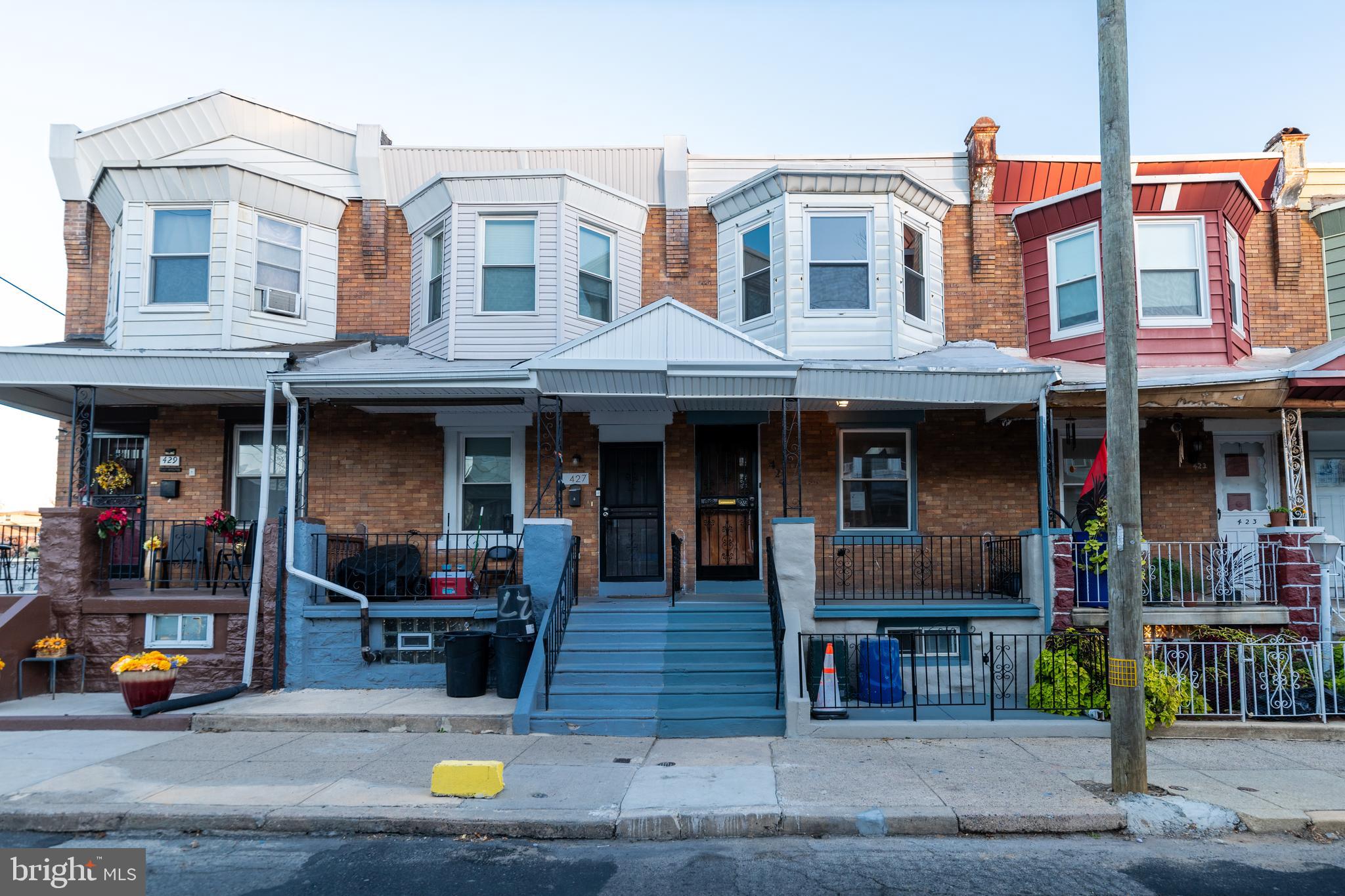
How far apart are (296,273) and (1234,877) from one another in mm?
13563

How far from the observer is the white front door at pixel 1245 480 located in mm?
13352

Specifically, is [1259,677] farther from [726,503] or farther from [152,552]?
[152,552]

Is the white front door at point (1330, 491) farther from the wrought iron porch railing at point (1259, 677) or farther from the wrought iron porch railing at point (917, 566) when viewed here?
the wrought iron porch railing at point (917, 566)

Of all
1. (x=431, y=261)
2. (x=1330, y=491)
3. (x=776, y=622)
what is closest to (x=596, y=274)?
(x=431, y=261)

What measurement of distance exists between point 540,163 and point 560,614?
24.7 feet

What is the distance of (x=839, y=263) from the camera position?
12.9 m

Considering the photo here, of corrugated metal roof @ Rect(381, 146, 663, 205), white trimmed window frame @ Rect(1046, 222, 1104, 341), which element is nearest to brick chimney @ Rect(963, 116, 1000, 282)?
white trimmed window frame @ Rect(1046, 222, 1104, 341)

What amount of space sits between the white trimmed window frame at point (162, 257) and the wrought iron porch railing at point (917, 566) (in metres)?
9.65

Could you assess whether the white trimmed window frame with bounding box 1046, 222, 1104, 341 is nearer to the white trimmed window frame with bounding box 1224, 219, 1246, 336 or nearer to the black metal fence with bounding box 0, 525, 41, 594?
the white trimmed window frame with bounding box 1224, 219, 1246, 336

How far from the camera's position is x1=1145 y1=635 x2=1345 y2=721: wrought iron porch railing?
30.3 ft

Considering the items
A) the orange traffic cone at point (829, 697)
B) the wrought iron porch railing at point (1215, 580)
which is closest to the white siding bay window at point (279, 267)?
the orange traffic cone at point (829, 697)

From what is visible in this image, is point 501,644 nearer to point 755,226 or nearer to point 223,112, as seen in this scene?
point 755,226

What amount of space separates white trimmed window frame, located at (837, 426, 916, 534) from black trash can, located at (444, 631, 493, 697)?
5641 mm

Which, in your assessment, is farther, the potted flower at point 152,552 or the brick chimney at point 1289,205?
the brick chimney at point 1289,205
